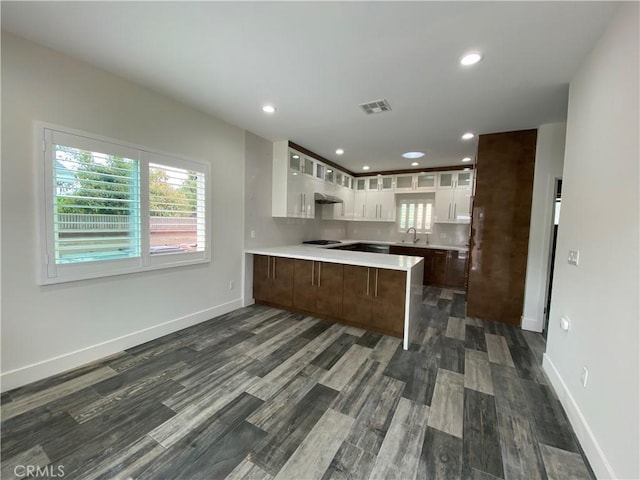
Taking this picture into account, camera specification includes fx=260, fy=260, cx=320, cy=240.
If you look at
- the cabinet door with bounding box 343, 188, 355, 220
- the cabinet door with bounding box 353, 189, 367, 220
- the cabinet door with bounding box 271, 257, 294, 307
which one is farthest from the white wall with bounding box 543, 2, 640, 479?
the cabinet door with bounding box 353, 189, 367, 220

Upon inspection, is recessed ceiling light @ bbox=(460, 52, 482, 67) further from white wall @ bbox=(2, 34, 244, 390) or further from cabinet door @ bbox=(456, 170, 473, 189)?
cabinet door @ bbox=(456, 170, 473, 189)

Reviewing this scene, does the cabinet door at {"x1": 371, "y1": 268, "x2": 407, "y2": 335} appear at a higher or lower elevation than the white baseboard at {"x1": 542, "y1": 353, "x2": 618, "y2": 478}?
higher

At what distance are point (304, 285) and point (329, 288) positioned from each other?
1.31 ft

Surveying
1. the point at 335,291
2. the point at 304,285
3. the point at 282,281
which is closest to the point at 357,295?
the point at 335,291

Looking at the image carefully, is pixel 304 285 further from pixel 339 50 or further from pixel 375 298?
pixel 339 50

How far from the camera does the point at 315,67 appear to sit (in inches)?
86.9

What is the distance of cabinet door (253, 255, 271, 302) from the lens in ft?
13.1

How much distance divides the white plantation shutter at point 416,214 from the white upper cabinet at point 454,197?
64cm

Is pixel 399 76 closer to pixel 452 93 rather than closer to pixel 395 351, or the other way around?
pixel 452 93

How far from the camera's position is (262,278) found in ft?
13.3

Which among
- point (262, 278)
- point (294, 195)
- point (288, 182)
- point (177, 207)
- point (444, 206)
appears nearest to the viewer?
point (177, 207)

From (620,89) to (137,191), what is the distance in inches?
150

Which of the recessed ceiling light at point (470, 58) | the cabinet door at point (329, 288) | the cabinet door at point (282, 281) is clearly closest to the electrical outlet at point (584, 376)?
the cabinet door at point (329, 288)

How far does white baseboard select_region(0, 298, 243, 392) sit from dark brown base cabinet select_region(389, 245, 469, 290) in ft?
14.8
